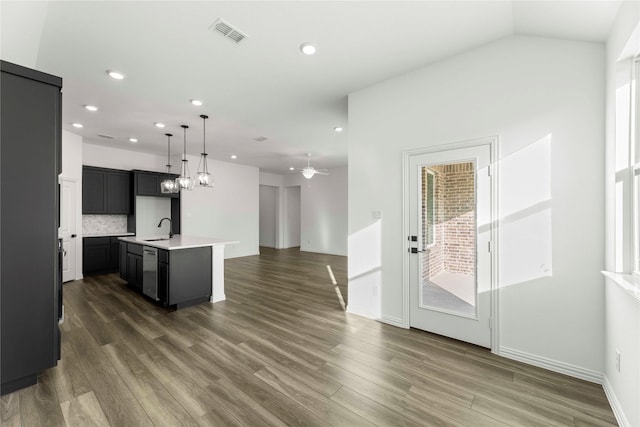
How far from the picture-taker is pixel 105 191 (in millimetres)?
6254

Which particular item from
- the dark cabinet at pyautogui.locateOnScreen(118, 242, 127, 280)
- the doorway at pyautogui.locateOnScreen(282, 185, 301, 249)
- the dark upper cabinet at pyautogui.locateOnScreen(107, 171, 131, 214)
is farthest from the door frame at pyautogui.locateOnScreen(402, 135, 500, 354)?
the doorway at pyautogui.locateOnScreen(282, 185, 301, 249)

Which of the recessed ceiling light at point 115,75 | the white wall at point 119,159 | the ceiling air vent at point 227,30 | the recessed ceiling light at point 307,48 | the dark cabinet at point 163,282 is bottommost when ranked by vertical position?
the dark cabinet at point 163,282

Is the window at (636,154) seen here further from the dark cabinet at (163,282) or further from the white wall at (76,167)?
the white wall at (76,167)

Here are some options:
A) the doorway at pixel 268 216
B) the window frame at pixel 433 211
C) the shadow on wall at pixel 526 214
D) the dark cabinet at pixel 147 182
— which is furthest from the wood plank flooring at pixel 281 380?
the doorway at pixel 268 216

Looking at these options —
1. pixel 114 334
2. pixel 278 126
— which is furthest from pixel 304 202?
pixel 114 334

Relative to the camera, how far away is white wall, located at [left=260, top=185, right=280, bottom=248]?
11.2 m

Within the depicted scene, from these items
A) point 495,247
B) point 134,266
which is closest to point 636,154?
point 495,247

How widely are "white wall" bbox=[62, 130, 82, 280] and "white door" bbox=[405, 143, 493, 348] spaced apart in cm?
641

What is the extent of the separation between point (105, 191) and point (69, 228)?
45.4 inches

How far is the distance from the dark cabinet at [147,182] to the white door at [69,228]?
1225 mm

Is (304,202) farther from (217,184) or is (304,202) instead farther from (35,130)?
(35,130)

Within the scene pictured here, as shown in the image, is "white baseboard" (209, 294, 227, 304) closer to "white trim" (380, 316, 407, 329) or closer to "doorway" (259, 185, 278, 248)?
"white trim" (380, 316, 407, 329)

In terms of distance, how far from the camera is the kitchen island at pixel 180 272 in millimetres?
3895

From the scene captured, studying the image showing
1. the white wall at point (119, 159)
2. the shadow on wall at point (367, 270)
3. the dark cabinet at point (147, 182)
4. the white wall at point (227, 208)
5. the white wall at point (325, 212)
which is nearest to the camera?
the shadow on wall at point (367, 270)
